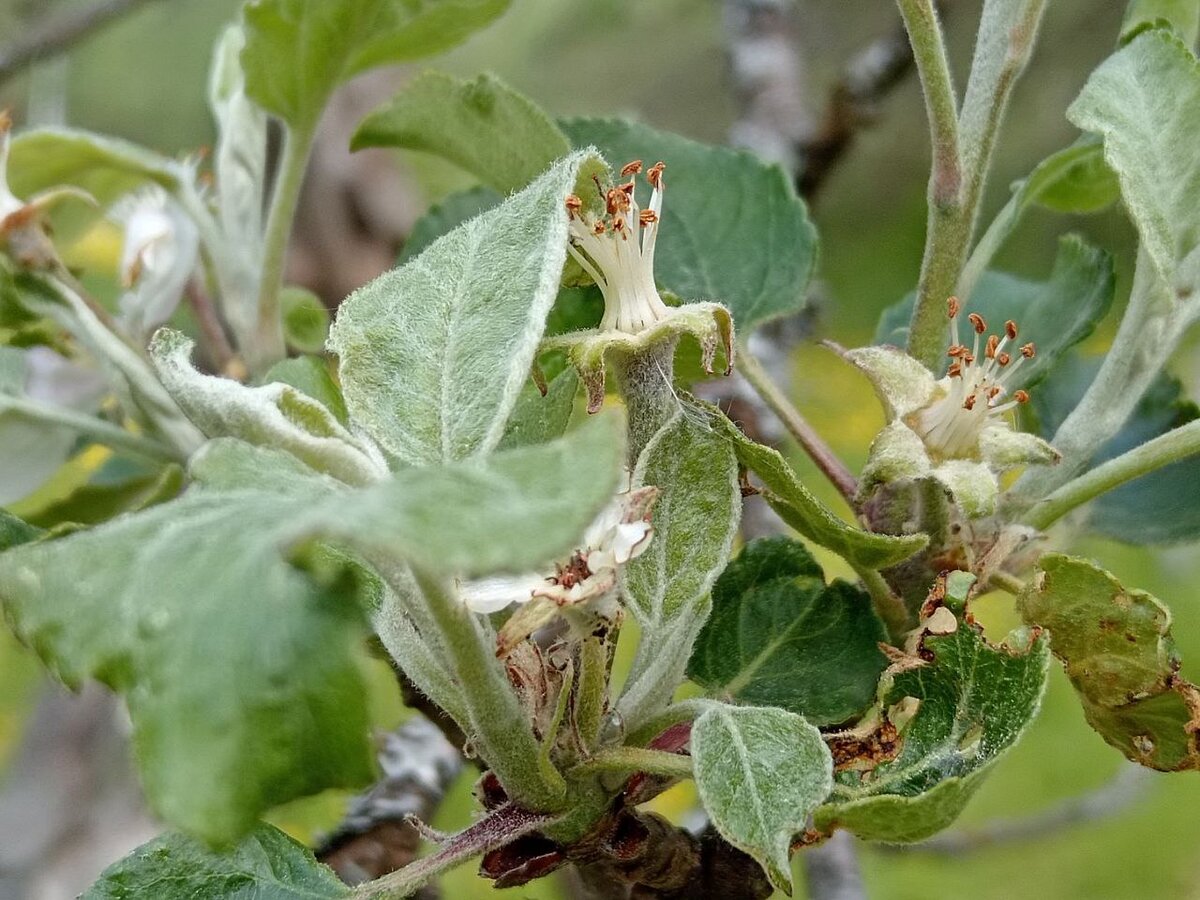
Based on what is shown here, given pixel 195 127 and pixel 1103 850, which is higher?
pixel 195 127

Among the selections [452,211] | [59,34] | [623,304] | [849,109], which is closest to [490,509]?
[623,304]

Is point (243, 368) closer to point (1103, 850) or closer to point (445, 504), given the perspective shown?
point (445, 504)

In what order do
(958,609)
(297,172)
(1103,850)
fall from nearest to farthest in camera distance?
1. (958,609)
2. (297,172)
3. (1103,850)

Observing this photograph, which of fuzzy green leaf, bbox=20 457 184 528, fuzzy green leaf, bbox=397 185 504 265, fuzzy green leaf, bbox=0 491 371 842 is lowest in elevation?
fuzzy green leaf, bbox=20 457 184 528

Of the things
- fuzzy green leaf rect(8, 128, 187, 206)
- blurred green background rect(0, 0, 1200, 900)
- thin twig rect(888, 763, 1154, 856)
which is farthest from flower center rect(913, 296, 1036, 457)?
thin twig rect(888, 763, 1154, 856)

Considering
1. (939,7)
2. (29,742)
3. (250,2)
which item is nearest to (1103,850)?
(939,7)

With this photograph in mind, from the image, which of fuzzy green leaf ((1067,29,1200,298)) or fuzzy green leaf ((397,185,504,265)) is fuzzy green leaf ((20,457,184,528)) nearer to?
fuzzy green leaf ((397,185,504,265))
